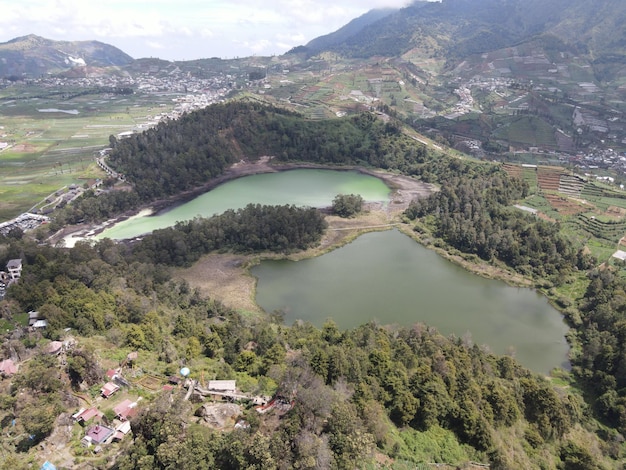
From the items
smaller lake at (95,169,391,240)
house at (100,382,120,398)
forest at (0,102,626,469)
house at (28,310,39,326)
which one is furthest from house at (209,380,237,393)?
smaller lake at (95,169,391,240)

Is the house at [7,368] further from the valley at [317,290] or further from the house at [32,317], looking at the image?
the house at [32,317]

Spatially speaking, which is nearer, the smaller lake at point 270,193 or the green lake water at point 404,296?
the green lake water at point 404,296

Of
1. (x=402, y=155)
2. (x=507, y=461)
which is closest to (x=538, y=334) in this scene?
(x=507, y=461)

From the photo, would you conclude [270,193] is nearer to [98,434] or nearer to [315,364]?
[315,364]

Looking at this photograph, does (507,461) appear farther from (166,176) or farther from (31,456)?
(166,176)

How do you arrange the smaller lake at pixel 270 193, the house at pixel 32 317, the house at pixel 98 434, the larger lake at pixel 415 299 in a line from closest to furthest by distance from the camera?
the house at pixel 98 434, the house at pixel 32 317, the larger lake at pixel 415 299, the smaller lake at pixel 270 193

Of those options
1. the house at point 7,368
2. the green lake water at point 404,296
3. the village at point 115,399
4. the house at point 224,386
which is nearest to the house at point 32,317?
the village at point 115,399

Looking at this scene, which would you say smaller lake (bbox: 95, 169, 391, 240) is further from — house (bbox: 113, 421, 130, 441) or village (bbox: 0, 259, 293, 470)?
house (bbox: 113, 421, 130, 441)
